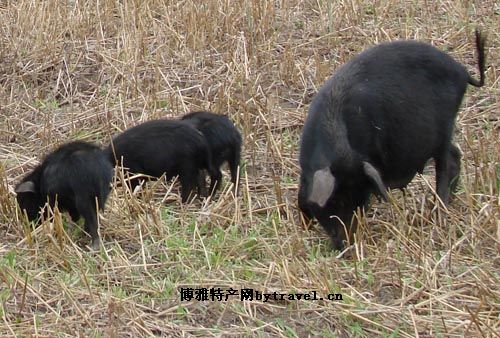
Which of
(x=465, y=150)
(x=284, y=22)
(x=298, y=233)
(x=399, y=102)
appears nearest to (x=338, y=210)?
(x=298, y=233)

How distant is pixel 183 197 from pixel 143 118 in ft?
4.53

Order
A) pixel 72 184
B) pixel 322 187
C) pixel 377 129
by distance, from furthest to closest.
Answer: pixel 72 184
pixel 377 129
pixel 322 187

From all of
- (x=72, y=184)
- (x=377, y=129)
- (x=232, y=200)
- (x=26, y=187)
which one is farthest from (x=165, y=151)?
(x=377, y=129)

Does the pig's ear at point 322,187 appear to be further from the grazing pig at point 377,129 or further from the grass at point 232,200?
the grass at point 232,200

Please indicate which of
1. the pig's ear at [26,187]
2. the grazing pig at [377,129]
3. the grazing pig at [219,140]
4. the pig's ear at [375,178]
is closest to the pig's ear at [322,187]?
the grazing pig at [377,129]

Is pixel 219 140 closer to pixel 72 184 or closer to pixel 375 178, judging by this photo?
pixel 72 184

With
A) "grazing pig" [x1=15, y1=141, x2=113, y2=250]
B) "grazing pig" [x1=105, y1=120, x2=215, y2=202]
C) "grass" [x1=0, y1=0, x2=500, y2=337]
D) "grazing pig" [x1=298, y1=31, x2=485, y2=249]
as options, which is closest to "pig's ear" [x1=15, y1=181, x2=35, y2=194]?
"grazing pig" [x1=15, y1=141, x2=113, y2=250]

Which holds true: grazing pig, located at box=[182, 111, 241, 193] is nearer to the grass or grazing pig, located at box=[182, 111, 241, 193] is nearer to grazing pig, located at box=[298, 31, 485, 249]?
the grass

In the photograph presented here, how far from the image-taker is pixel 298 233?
21.9ft

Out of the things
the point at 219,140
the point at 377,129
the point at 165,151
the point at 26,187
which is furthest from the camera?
the point at 219,140

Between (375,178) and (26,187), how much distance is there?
8.19 ft

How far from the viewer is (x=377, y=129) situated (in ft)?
22.4

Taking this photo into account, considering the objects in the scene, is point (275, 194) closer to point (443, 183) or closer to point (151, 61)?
point (443, 183)

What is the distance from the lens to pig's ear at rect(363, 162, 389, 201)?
6332 millimetres
